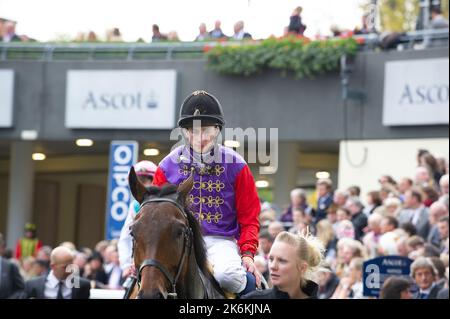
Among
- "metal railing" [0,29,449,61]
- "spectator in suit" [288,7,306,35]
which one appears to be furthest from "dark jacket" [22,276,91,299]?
"metal railing" [0,29,449,61]

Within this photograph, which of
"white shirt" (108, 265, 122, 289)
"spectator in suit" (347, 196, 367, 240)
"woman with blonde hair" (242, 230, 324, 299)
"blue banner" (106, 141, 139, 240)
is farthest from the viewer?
"white shirt" (108, 265, 122, 289)

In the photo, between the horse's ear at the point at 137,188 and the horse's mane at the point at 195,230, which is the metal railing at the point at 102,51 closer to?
the horse's mane at the point at 195,230

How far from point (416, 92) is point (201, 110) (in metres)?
14.6

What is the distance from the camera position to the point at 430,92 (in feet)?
70.9

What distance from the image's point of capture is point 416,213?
15.5 meters

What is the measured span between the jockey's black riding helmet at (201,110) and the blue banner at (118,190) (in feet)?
20.8

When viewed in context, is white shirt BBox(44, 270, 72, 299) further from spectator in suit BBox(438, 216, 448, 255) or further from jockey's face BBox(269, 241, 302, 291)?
jockey's face BBox(269, 241, 302, 291)

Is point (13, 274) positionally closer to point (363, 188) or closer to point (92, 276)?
point (92, 276)

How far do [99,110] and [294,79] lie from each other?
4535 mm

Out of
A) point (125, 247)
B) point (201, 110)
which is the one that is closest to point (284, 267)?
point (201, 110)

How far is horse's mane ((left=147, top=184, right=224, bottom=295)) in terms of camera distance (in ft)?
22.9

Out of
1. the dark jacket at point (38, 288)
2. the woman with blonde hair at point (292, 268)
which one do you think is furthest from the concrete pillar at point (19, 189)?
the woman with blonde hair at point (292, 268)

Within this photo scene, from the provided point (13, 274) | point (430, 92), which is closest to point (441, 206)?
point (13, 274)

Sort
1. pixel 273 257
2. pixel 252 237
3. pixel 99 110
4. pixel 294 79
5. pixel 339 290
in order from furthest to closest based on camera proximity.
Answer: pixel 99 110 < pixel 294 79 < pixel 339 290 < pixel 252 237 < pixel 273 257
